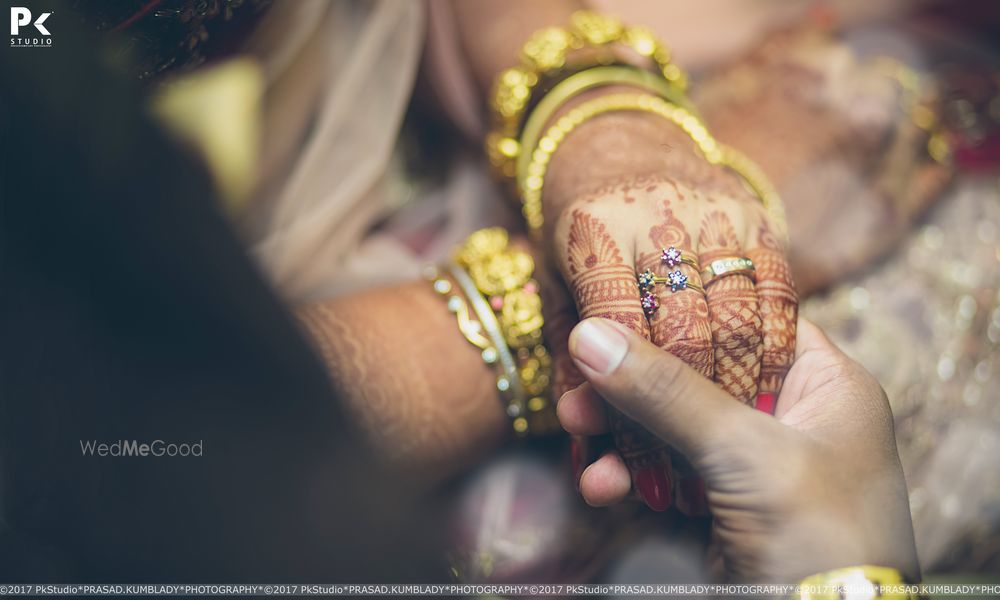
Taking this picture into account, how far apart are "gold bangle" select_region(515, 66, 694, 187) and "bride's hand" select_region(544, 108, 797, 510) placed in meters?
0.17

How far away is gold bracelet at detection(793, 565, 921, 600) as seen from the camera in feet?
1.60

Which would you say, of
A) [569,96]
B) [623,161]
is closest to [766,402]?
[623,161]

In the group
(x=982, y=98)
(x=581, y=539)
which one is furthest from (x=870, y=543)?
(x=982, y=98)

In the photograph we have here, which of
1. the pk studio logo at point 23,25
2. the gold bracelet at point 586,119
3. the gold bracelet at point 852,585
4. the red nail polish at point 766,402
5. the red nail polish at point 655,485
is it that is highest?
the pk studio logo at point 23,25

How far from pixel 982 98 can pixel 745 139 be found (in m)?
0.47

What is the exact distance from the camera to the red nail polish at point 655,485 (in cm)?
56

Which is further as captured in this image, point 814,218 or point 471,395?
point 814,218

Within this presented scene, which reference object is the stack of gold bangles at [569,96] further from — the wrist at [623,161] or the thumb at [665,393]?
the thumb at [665,393]

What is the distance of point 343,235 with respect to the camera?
0.85 m

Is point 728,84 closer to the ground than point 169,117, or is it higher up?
closer to the ground

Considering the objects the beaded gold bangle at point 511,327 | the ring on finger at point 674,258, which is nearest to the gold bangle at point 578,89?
the beaded gold bangle at point 511,327

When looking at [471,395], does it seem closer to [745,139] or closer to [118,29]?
[118,29]

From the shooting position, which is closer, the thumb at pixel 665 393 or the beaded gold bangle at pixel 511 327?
the thumb at pixel 665 393

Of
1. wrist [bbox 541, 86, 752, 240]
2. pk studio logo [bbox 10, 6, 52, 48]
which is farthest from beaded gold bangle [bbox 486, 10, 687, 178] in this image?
pk studio logo [bbox 10, 6, 52, 48]
